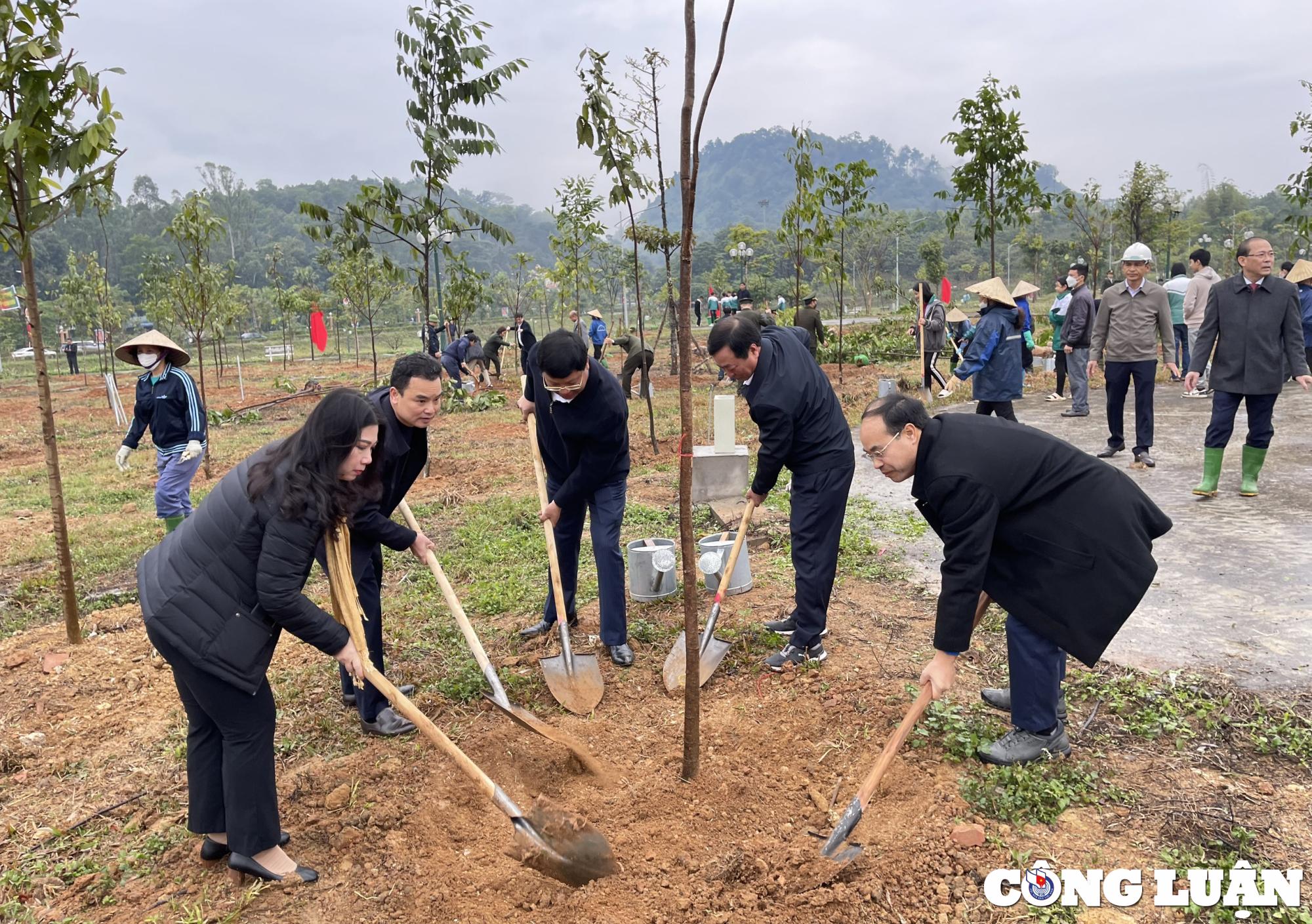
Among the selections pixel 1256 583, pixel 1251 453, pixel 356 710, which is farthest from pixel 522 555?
pixel 1251 453

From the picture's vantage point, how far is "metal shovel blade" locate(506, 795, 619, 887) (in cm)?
266

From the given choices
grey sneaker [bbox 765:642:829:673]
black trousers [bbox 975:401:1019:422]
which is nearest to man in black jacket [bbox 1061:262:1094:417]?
black trousers [bbox 975:401:1019:422]

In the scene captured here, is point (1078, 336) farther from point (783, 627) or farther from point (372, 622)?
point (372, 622)

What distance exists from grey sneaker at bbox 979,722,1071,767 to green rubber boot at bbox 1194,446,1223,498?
149 inches

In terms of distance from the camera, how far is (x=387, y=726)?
3721 mm

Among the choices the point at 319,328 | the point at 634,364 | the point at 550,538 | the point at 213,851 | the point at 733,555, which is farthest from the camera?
the point at 319,328

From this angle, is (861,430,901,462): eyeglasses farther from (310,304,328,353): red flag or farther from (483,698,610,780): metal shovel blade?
(310,304,328,353): red flag

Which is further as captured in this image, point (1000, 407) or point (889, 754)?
point (1000, 407)

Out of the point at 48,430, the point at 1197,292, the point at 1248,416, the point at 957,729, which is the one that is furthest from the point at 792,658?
the point at 1197,292

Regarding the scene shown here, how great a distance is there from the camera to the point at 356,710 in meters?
3.95

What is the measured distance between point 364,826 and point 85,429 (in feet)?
49.7

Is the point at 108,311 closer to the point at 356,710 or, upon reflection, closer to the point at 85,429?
the point at 85,429

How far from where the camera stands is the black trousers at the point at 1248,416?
5.55 m

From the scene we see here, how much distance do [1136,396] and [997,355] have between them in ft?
3.73
